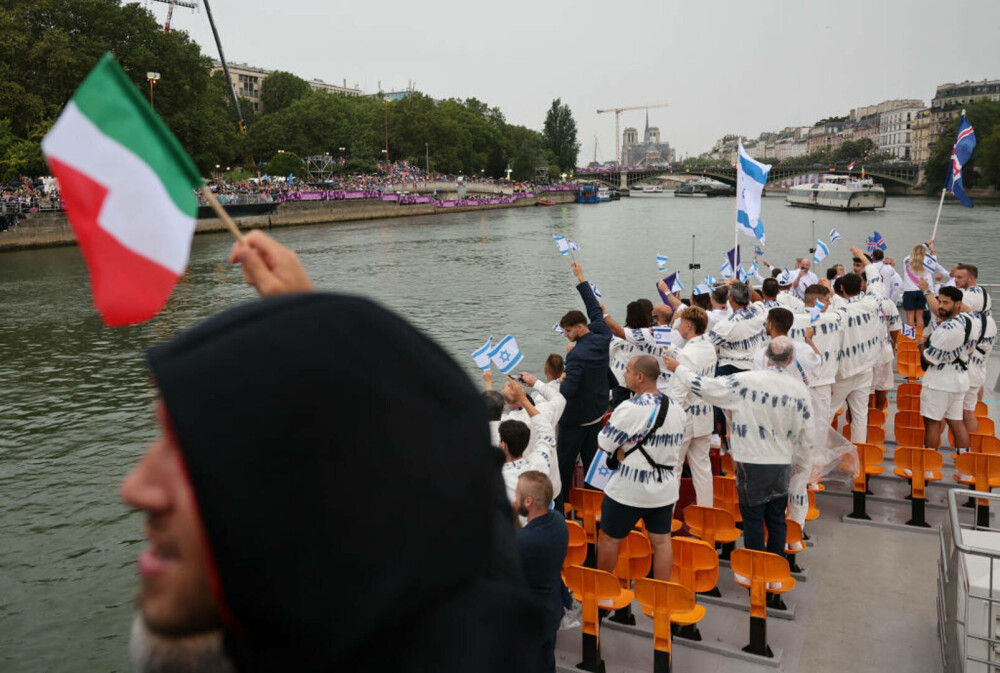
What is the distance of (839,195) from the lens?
237ft

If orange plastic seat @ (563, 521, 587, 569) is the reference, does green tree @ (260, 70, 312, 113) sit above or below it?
above

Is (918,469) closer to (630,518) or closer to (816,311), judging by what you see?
(816,311)

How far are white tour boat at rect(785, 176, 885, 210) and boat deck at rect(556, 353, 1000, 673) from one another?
68299mm

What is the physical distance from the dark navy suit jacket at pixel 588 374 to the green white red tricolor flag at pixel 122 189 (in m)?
5.87

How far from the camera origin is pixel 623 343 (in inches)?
322

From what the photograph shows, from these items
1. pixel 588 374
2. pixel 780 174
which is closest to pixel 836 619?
pixel 588 374

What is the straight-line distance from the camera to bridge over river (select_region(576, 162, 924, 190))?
96.3 m

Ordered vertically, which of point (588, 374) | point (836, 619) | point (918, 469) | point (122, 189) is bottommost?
point (836, 619)

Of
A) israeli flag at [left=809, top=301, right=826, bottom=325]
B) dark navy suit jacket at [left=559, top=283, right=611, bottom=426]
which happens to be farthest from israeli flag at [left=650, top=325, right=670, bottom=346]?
israeli flag at [left=809, top=301, right=826, bottom=325]

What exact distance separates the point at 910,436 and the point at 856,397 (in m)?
0.64

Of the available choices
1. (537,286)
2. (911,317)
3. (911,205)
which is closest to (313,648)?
(911,317)

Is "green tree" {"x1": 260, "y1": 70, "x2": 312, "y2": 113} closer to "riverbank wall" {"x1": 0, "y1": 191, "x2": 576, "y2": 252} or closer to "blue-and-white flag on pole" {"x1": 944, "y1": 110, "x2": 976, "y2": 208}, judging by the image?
"riverbank wall" {"x1": 0, "y1": 191, "x2": 576, "y2": 252}

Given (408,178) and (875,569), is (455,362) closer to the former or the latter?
(875,569)

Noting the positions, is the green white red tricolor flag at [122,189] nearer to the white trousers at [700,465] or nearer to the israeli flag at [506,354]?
the israeli flag at [506,354]
